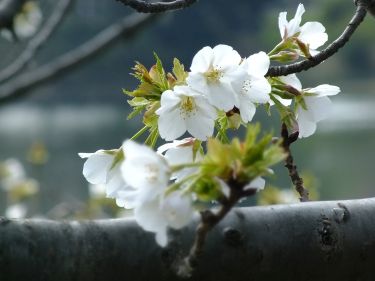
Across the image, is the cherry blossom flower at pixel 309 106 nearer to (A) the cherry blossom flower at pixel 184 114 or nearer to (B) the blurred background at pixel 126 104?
(A) the cherry blossom flower at pixel 184 114

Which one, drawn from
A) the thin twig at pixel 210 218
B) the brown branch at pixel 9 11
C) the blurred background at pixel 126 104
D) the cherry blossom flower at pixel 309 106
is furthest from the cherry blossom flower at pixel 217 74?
the blurred background at pixel 126 104

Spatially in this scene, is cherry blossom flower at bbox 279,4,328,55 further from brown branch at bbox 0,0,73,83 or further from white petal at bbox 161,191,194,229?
brown branch at bbox 0,0,73,83

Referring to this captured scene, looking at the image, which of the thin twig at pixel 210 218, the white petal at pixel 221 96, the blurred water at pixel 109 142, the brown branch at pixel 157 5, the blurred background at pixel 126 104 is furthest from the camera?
the blurred water at pixel 109 142

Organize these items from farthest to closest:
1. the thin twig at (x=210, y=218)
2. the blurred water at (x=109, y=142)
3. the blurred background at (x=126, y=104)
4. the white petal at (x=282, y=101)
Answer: the blurred water at (x=109, y=142), the blurred background at (x=126, y=104), the white petal at (x=282, y=101), the thin twig at (x=210, y=218)

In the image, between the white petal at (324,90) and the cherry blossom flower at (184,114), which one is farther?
the white petal at (324,90)

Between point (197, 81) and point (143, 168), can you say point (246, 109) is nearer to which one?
point (197, 81)

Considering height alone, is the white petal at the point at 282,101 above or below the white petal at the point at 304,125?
above

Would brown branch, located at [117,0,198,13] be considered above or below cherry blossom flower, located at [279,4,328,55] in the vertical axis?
above

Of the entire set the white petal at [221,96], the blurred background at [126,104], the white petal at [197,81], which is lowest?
the blurred background at [126,104]

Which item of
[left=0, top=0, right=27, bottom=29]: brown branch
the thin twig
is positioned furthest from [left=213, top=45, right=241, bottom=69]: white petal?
[left=0, top=0, right=27, bottom=29]: brown branch
